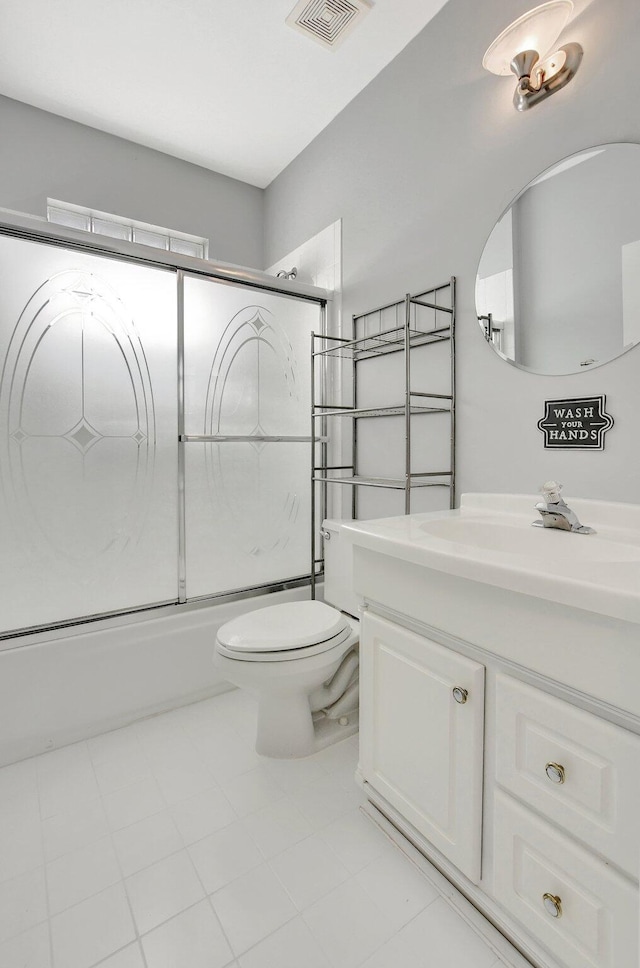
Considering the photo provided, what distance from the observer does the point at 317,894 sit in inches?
43.4

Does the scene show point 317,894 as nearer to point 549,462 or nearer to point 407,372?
point 549,462

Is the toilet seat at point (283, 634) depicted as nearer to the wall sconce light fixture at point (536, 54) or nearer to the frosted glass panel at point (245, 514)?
the frosted glass panel at point (245, 514)

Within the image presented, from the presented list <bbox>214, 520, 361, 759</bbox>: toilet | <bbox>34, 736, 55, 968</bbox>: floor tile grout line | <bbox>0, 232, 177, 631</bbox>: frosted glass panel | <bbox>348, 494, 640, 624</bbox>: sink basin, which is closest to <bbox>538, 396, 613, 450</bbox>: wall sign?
<bbox>348, 494, 640, 624</bbox>: sink basin

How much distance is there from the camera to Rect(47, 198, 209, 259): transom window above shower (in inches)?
86.0

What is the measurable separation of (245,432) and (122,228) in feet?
4.09

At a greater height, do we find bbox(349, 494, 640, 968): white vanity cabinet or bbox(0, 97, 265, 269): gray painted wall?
bbox(0, 97, 265, 269): gray painted wall

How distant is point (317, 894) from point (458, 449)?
1298mm

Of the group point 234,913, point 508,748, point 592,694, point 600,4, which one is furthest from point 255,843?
point 600,4

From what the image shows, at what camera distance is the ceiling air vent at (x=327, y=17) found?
1582 millimetres

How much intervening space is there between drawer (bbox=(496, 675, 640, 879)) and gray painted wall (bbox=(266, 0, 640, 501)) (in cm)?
64

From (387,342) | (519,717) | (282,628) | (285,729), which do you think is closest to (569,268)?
(387,342)

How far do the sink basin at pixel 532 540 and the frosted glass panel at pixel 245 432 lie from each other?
1.04 meters

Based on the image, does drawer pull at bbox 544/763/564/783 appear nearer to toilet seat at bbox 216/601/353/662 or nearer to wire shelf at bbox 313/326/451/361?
toilet seat at bbox 216/601/353/662

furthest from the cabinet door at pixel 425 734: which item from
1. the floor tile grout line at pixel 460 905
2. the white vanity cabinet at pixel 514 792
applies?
the floor tile grout line at pixel 460 905
